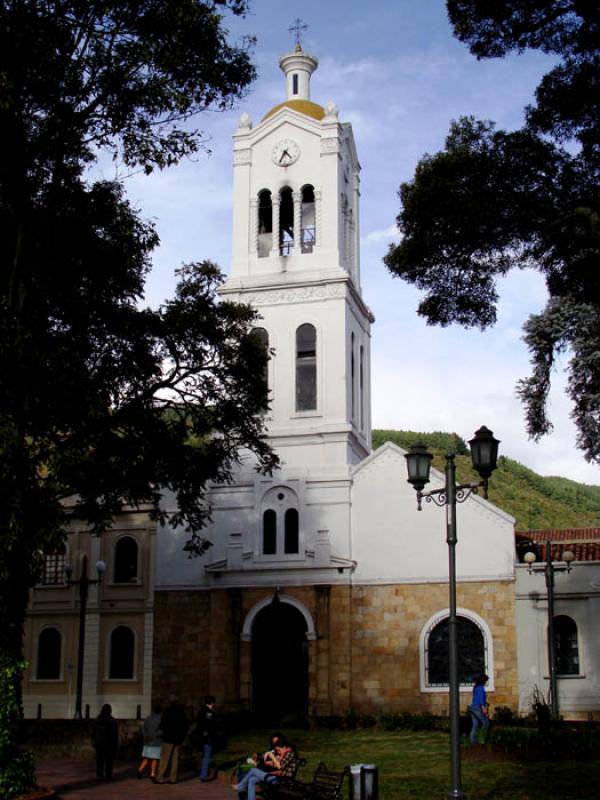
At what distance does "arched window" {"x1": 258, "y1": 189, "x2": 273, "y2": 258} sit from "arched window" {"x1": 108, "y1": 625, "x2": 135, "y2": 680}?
1442cm

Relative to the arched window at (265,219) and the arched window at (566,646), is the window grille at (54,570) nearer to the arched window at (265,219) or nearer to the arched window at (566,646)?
the arched window at (265,219)

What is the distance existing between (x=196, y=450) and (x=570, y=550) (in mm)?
14285

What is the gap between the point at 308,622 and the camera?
111ft

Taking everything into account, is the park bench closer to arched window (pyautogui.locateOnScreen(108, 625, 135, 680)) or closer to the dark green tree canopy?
the dark green tree canopy

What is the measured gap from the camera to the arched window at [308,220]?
38.5m

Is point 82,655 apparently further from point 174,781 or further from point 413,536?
point 174,781

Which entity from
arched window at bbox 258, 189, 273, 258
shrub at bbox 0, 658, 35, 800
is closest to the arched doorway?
arched window at bbox 258, 189, 273, 258

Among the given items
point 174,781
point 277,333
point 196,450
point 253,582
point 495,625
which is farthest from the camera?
point 277,333

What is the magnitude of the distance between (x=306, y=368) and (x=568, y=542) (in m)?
10.5

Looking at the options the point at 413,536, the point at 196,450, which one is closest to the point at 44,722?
the point at 196,450

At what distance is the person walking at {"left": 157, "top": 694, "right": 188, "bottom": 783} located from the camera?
2120 cm

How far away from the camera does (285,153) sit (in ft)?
128

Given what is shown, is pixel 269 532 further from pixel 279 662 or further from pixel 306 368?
pixel 306 368

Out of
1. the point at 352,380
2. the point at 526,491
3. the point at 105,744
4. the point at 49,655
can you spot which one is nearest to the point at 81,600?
the point at 49,655
